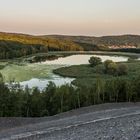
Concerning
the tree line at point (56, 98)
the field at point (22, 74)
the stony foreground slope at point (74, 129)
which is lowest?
the field at point (22, 74)

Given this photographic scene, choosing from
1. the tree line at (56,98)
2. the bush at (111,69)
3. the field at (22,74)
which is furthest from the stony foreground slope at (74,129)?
the bush at (111,69)

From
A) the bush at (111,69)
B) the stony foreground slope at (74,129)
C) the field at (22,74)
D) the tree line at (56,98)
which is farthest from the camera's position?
the bush at (111,69)

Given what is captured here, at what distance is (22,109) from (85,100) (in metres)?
9.31

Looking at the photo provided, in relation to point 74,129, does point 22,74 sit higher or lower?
lower

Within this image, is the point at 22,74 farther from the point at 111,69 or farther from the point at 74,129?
the point at 74,129

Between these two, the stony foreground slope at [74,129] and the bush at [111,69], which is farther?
the bush at [111,69]

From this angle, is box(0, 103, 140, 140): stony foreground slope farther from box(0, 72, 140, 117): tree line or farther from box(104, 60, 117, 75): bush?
box(104, 60, 117, 75): bush

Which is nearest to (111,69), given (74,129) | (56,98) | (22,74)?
(22,74)

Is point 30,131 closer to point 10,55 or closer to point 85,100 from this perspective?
point 85,100

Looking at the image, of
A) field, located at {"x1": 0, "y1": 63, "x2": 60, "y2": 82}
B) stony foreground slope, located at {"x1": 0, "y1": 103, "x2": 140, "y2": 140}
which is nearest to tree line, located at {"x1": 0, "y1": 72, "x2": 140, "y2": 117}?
stony foreground slope, located at {"x1": 0, "y1": 103, "x2": 140, "y2": 140}

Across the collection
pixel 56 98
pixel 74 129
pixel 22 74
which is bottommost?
pixel 22 74

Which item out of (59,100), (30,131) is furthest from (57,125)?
(59,100)

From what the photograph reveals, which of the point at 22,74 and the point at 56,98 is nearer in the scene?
the point at 56,98

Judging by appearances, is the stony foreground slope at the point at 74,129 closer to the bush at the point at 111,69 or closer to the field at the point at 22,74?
the field at the point at 22,74
